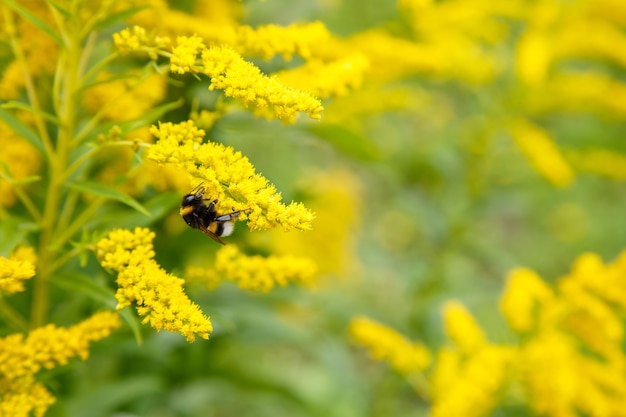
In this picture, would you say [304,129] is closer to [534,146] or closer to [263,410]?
[534,146]

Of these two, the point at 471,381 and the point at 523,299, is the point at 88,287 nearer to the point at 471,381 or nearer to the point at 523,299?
the point at 471,381

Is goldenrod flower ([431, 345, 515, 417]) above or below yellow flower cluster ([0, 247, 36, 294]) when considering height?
above

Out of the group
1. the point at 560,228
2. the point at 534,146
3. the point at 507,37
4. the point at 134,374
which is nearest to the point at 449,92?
the point at 560,228

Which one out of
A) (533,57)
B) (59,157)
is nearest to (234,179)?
(59,157)

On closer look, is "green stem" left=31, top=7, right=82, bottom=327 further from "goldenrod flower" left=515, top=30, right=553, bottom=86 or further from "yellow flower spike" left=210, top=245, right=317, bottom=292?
"goldenrod flower" left=515, top=30, right=553, bottom=86

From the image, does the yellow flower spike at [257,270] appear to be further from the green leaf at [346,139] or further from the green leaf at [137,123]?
the green leaf at [346,139]

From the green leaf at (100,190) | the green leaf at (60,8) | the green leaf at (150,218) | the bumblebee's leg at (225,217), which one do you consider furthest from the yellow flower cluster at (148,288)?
the green leaf at (60,8)

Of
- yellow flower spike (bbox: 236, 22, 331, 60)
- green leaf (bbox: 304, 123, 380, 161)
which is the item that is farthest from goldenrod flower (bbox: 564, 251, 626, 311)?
yellow flower spike (bbox: 236, 22, 331, 60)
